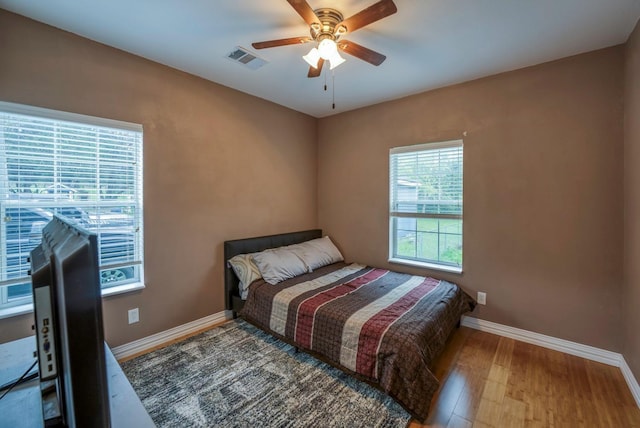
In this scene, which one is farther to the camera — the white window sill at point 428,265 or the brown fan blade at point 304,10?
the white window sill at point 428,265

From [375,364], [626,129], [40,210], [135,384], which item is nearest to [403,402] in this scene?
[375,364]

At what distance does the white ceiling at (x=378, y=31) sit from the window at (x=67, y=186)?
0.70 metres

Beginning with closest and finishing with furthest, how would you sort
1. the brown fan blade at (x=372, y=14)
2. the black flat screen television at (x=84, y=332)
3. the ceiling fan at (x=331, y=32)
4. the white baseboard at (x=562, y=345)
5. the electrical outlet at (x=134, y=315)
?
the black flat screen television at (x=84, y=332), the brown fan blade at (x=372, y=14), the ceiling fan at (x=331, y=32), the white baseboard at (x=562, y=345), the electrical outlet at (x=134, y=315)

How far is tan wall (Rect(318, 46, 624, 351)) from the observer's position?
228cm

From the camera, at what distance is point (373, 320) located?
2059 mm

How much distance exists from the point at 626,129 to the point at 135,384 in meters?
4.15

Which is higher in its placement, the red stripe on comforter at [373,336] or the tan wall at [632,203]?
the tan wall at [632,203]

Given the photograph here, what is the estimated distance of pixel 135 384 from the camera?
199cm

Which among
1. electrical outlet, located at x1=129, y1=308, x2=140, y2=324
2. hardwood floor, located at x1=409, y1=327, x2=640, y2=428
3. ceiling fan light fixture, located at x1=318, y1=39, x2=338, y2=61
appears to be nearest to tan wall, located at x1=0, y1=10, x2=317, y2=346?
electrical outlet, located at x1=129, y1=308, x2=140, y2=324

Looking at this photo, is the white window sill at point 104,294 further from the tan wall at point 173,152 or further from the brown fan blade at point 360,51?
the brown fan blade at point 360,51

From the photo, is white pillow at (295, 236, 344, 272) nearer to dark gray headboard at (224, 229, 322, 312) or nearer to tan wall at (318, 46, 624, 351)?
dark gray headboard at (224, 229, 322, 312)

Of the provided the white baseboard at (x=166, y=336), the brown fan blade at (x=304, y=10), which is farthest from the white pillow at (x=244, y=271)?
the brown fan blade at (x=304, y=10)

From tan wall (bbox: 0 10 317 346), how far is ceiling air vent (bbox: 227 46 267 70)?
0.59 m

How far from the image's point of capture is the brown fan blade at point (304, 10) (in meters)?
1.50
